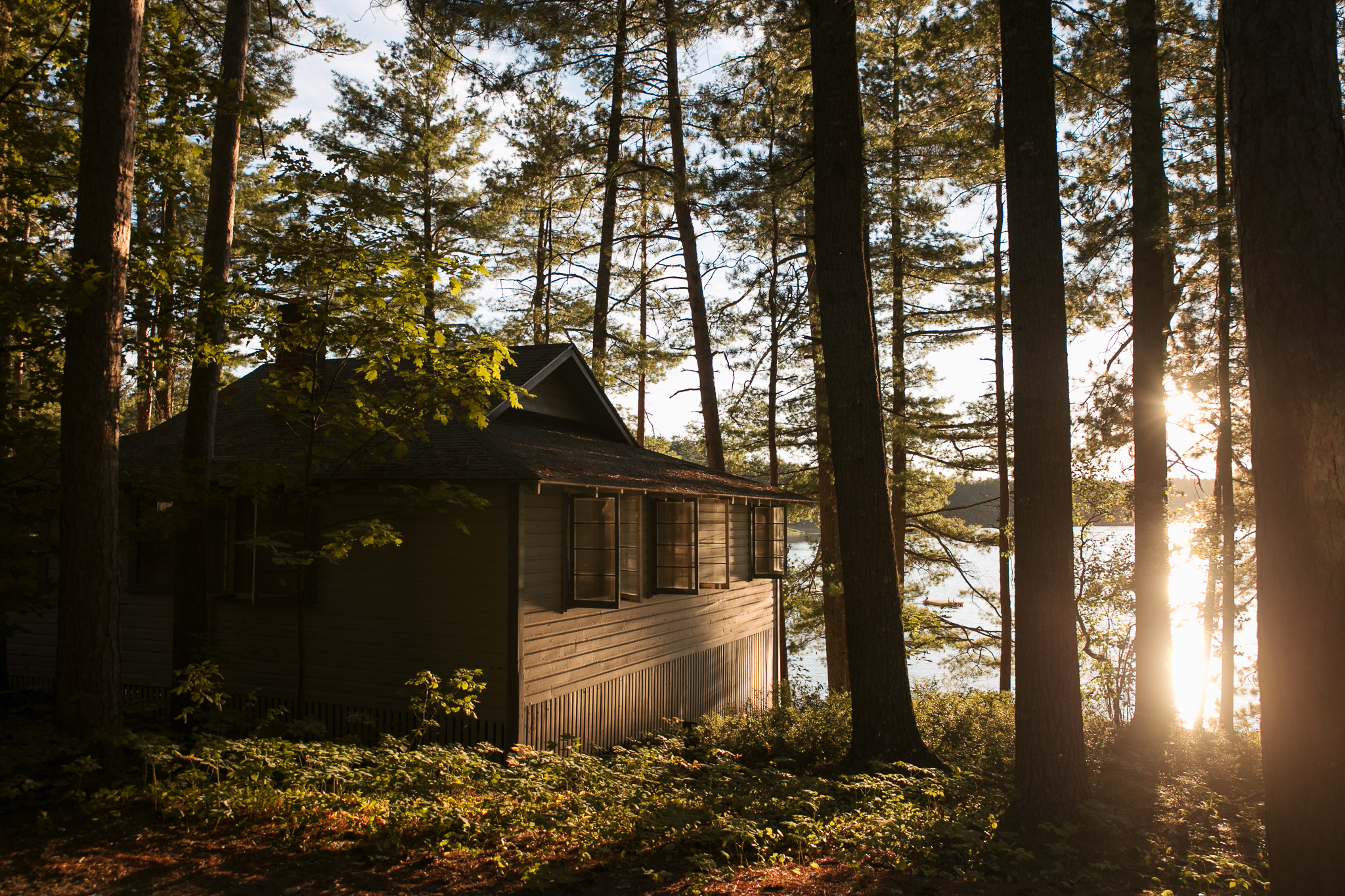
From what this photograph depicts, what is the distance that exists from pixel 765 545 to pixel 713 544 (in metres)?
2.27

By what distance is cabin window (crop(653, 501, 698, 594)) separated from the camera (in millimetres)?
10695

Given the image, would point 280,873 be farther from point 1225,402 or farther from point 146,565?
point 1225,402

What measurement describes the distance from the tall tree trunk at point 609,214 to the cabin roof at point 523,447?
4263 mm

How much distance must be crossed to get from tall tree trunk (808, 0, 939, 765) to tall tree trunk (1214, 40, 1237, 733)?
233 inches

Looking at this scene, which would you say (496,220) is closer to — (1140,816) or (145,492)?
(145,492)

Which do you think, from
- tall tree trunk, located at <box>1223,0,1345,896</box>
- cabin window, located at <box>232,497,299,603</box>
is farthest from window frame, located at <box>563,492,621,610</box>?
tall tree trunk, located at <box>1223,0,1345,896</box>

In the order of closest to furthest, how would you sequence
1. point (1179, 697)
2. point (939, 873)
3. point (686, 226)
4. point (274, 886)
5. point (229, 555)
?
point (274, 886) → point (939, 873) → point (229, 555) → point (686, 226) → point (1179, 697)

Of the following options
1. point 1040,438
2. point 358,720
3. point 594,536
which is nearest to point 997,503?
point 594,536

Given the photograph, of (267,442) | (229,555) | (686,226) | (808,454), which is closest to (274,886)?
(229,555)

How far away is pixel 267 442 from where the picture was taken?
9.91 meters

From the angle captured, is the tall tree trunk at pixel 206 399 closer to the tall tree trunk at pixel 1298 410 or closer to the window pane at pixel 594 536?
the window pane at pixel 594 536

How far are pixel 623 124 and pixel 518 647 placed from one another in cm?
1263

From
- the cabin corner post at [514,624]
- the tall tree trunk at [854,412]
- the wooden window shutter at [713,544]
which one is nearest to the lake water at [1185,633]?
the wooden window shutter at [713,544]

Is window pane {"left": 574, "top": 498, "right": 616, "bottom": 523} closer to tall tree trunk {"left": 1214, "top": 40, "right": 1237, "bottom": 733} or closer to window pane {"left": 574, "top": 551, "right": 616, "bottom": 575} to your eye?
window pane {"left": 574, "top": 551, "right": 616, "bottom": 575}
